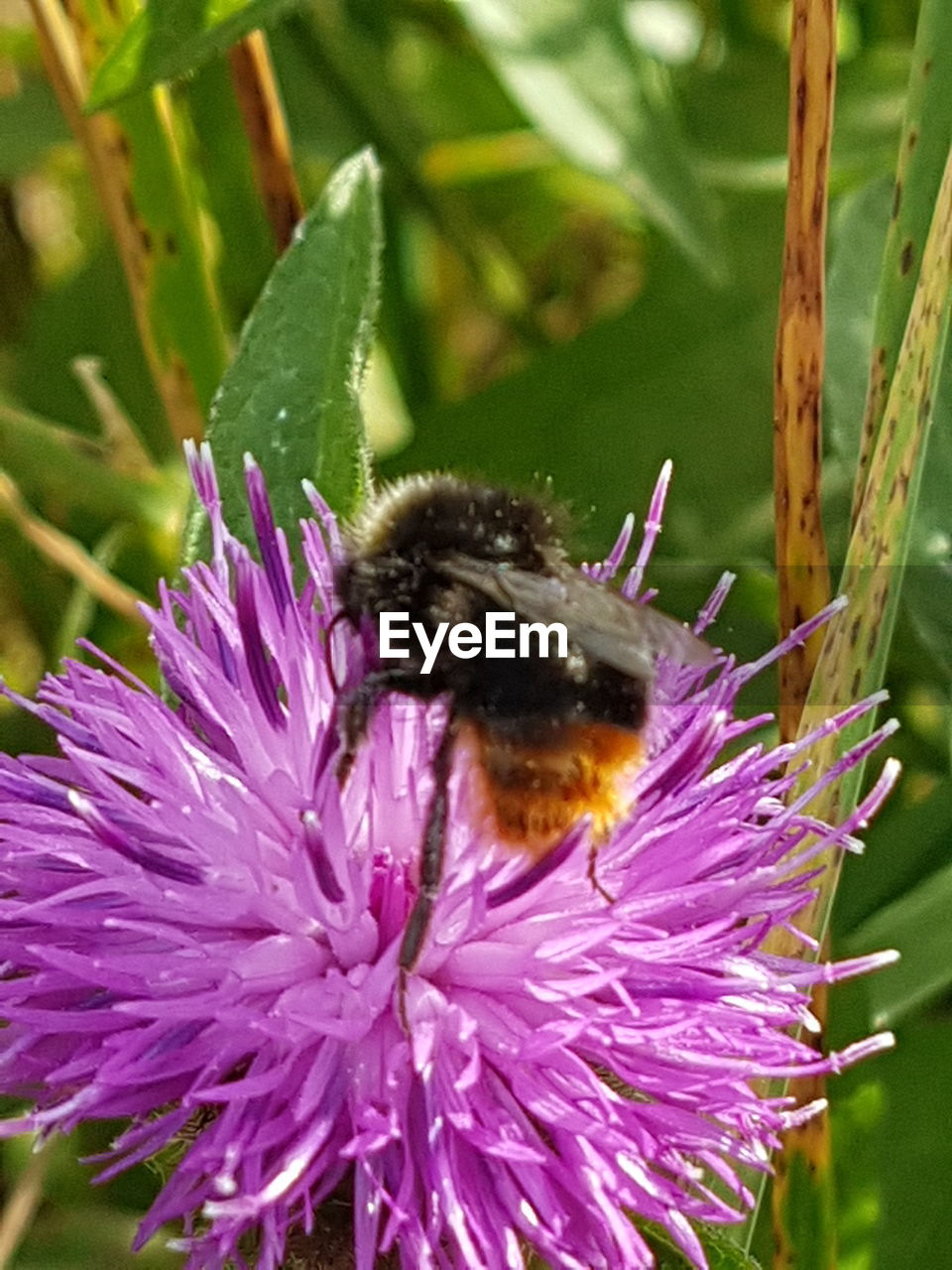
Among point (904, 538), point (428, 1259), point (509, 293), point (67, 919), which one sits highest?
point (509, 293)

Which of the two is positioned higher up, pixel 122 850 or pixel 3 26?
pixel 3 26

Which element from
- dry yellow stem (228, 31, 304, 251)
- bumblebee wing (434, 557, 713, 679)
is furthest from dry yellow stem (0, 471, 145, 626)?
bumblebee wing (434, 557, 713, 679)

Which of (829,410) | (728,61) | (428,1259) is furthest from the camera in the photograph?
(728,61)

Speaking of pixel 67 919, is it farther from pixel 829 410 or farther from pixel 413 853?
pixel 829 410

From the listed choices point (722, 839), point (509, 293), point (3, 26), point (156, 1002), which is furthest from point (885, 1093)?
point (3, 26)

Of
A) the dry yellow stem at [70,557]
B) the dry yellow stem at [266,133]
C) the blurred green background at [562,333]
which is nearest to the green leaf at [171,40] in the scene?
the blurred green background at [562,333]

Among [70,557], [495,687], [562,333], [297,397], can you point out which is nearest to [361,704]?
[495,687]

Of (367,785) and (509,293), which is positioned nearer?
(367,785)
